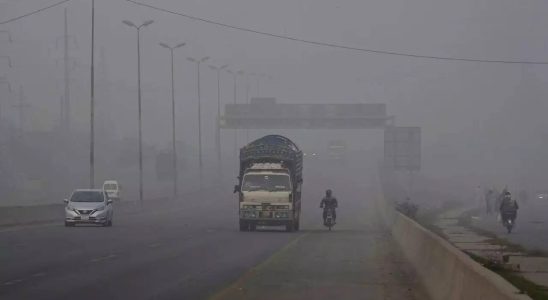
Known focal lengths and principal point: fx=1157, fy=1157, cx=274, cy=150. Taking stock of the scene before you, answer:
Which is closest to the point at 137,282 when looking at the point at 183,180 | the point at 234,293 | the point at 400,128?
the point at 234,293

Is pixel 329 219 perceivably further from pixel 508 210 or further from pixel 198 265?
pixel 198 265

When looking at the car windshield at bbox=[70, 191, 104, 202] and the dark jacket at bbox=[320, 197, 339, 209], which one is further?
the dark jacket at bbox=[320, 197, 339, 209]

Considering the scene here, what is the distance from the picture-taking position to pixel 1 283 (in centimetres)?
2047

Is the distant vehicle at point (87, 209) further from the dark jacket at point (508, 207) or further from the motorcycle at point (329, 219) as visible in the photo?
the dark jacket at point (508, 207)

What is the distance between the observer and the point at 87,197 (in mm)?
48625

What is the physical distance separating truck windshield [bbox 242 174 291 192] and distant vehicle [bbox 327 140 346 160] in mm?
111809

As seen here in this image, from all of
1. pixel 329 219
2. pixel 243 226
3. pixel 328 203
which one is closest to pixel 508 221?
pixel 329 219

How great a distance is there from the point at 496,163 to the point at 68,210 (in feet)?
431

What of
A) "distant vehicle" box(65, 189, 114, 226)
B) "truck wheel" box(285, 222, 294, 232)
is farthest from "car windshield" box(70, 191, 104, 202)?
"truck wheel" box(285, 222, 294, 232)

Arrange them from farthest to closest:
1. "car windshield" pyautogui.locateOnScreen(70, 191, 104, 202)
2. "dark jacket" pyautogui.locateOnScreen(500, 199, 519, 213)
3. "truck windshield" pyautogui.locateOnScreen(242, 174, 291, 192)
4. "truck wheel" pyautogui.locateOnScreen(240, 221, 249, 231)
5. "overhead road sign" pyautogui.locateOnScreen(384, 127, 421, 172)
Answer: "overhead road sign" pyautogui.locateOnScreen(384, 127, 421, 172)
"car windshield" pyautogui.locateOnScreen(70, 191, 104, 202)
"dark jacket" pyautogui.locateOnScreen(500, 199, 519, 213)
"truck wheel" pyautogui.locateOnScreen(240, 221, 249, 231)
"truck windshield" pyautogui.locateOnScreen(242, 174, 291, 192)

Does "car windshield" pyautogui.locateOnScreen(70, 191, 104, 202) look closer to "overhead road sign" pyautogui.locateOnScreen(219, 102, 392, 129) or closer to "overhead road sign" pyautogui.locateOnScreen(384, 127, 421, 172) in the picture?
"overhead road sign" pyautogui.locateOnScreen(384, 127, 421, 172)

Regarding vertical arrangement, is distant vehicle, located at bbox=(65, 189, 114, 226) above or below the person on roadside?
above

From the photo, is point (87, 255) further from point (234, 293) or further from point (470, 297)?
point (470, 297)

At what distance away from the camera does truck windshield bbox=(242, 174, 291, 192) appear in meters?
45.4
